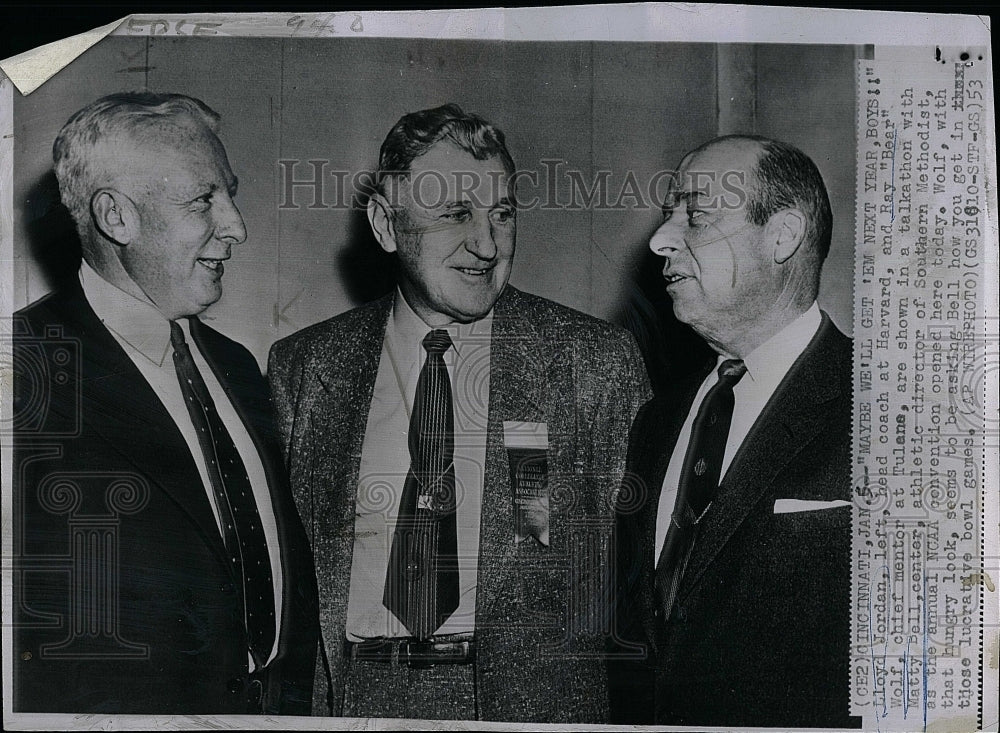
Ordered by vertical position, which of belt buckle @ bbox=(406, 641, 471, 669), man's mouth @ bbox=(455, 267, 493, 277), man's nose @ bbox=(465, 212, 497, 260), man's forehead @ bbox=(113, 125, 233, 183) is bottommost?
belt buckle @ bbox=(406, 641, 471, 669)

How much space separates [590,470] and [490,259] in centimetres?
47

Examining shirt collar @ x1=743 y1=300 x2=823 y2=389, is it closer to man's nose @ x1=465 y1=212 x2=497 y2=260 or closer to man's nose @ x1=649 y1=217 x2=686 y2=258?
man's nose @ x1=649 y1=217 x2=686 y2=258

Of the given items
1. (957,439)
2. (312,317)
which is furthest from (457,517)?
(957,439)

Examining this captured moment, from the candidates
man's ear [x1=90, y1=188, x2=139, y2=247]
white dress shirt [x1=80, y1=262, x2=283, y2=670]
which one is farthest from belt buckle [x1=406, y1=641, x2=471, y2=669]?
man's ear [x1=90, y1=188, x2=139, y2=247]

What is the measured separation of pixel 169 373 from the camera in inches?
60.9

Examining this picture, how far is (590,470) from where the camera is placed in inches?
60.1

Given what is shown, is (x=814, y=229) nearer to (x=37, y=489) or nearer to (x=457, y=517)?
(x=457, y=517)

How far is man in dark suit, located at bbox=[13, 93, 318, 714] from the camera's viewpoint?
154 cm

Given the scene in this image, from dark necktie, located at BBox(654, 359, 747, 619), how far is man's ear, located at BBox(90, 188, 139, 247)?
1.20m

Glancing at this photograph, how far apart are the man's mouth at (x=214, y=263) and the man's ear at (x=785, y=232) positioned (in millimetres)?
1094

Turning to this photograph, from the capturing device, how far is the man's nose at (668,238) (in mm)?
1527

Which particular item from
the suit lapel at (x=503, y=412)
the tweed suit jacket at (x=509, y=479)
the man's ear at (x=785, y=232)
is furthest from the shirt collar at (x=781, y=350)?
the suit lapel at (x=503, y=412)

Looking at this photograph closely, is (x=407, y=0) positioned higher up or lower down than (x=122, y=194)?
higher up

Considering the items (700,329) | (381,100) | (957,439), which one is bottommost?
(957,439)
